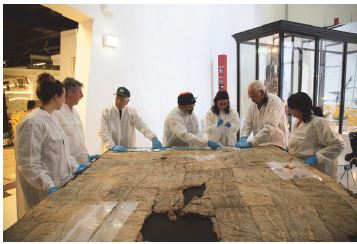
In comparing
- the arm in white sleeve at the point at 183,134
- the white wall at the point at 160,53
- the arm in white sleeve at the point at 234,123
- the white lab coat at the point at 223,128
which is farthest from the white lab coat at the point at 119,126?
the arm in white sleeve at the point at 234,123

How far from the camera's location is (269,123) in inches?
126

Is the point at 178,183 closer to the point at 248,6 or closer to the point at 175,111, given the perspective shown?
the point at 175,111

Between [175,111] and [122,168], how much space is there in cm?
124

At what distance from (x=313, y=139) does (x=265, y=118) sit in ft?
2.95

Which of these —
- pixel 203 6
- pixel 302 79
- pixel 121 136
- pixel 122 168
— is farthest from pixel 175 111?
pixel 203 6

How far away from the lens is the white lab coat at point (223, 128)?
3527 mm

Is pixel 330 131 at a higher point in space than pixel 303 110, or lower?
lower

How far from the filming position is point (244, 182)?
5.86 ft

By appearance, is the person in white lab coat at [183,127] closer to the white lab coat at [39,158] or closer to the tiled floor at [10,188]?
the white lab coat at [39,158]

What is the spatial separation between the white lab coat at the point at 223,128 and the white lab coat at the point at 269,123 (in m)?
0.15

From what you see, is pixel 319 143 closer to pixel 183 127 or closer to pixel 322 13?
pixel 183 127

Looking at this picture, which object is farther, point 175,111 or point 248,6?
point 248,6

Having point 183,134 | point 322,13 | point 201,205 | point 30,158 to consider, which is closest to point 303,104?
point 183,134

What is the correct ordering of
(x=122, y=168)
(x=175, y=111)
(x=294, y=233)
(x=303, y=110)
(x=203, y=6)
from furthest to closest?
(x=203, y=6), (x=175, y=111), (x=303, y=110), (x=122, y=168), (x=294, y=233)
